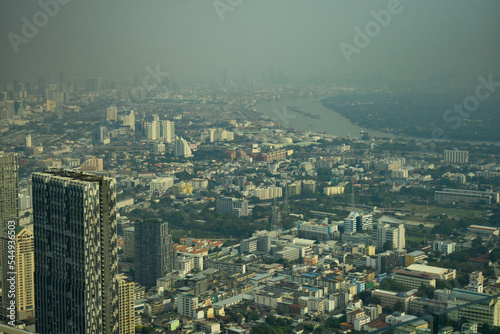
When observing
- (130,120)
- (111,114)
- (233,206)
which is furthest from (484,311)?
(130,120)

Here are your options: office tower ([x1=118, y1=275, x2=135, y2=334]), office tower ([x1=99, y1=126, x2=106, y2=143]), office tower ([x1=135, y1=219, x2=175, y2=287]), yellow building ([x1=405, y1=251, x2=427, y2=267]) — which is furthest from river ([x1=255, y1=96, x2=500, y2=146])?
office tower ([x1=118, y1=275, x2=135, y2=334])

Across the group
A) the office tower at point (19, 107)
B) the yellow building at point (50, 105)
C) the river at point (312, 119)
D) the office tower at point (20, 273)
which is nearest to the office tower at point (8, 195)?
the office tower at point (20, 273)

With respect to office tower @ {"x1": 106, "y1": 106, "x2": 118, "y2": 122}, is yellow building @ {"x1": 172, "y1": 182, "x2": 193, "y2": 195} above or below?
below

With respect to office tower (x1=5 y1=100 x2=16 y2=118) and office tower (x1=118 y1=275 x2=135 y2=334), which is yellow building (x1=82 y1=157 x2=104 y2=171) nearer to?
office tower (x1=5 y1=100 x2=16 y2=118)

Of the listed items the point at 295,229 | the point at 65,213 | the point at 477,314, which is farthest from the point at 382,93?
the point at 477,314

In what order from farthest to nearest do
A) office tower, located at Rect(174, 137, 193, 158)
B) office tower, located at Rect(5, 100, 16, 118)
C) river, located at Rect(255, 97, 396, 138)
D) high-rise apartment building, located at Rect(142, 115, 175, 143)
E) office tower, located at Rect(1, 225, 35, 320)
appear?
river, located at Rect(255, 97, 396, 138) < high-rise apartment building, located at Rect(142, 115, 175, 143) < office tower, located at Rect(174, 137, 193, 158) < office tower, located at Rect(5, 100, 16, 118) < office tower, located at Rect(1, 225, 35, 320)

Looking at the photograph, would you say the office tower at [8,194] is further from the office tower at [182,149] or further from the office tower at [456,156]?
the office tower at [456,156]
